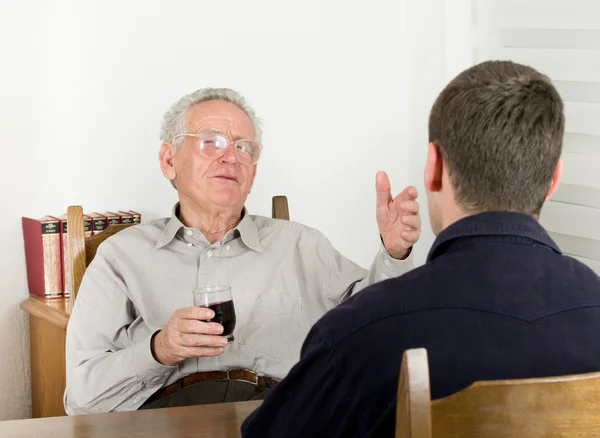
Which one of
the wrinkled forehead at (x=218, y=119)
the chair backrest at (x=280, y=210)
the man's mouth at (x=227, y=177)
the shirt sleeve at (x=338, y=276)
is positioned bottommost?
the shirt sleeve at (x=338, y=276)

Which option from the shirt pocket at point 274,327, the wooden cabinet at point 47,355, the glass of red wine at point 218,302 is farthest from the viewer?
the wooden cabinet at point 47,355

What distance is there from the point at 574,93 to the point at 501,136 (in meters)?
1.48

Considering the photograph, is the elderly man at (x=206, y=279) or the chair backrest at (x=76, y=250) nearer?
the elderly man at (x=206, y=279)

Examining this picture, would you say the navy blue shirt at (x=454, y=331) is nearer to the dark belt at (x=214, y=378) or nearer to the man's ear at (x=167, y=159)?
the dark belt at (x=214, y=378)

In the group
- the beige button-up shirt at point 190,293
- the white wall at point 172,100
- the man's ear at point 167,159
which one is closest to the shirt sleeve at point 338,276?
the beige button-up shirt at point 190,293

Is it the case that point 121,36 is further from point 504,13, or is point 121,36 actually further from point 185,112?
point 504,13

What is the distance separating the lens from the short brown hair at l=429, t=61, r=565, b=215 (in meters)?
1.18

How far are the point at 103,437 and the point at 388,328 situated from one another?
2.04 ft

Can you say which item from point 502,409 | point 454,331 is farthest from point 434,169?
point 502,409

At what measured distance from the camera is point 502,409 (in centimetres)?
91

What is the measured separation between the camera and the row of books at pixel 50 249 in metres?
2.79

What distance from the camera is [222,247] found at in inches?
89.9

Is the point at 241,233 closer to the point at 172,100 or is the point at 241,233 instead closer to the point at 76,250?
the point at 76,250

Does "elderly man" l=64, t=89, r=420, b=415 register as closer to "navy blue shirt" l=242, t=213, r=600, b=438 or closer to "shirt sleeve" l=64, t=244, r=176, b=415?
"shirt sleeve" l=64, t=244, r=176, b=415
